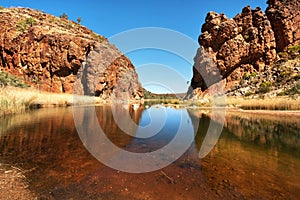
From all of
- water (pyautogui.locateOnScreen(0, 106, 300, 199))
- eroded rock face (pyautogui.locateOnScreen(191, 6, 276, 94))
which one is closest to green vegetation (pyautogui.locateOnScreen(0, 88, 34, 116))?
water (pyautogui.locateOnScreen(0, 106, 300, 199))

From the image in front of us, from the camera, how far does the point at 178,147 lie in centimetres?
481

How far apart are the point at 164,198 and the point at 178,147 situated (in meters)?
2.56

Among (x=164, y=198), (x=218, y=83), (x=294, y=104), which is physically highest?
(x=218, y=83)

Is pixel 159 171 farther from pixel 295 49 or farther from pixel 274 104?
pixel 295 49

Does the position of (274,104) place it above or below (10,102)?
above

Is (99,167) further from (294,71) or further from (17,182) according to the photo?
(294,71)

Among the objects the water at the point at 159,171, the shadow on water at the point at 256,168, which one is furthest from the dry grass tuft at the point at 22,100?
the shadow on water at the point at 256,168

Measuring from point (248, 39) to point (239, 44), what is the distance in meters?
2.22

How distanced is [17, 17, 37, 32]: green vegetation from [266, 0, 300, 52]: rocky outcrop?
150ft

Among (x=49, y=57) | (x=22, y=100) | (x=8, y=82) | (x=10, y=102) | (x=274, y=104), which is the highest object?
(x=49, y=57)

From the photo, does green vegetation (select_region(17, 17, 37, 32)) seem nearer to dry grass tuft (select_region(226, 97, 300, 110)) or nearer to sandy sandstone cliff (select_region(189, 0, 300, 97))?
sandy sandstone cliff (select_region(189, 0, 300, 97))

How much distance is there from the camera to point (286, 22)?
1358 inches

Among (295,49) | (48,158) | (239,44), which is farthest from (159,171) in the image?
(295,49)

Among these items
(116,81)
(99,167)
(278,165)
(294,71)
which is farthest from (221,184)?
(116,81)
